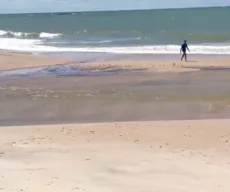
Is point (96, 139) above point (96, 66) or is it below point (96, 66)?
below

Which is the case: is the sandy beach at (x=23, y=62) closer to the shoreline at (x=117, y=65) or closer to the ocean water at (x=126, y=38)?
the shoreline at (x=117, y=65)

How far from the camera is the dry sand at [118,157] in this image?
6.93 meters

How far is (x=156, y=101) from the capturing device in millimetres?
14594

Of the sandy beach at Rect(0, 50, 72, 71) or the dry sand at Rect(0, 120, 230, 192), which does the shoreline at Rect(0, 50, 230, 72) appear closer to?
the sandy beach at Rect(0, 50, 72, 71)

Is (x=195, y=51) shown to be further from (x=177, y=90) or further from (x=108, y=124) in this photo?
(x=108, y=124)

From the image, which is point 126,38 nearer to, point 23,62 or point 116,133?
point 23,62

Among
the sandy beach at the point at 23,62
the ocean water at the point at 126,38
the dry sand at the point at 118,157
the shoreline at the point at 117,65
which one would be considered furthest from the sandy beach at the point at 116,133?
the ocean water at the point at 126,38

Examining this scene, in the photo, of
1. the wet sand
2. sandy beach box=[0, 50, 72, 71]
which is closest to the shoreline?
sandy beach box=[0, 50, 72, 71]

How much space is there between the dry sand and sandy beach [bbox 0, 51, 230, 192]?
0.05 feet

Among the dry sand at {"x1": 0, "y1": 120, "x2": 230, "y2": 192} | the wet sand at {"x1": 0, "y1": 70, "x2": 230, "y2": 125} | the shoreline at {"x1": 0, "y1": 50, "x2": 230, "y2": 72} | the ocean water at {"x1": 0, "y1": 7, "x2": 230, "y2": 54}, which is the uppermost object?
the ocean water at {"x1": 0, "y1": 7, "x2": 230, "y2": 54}

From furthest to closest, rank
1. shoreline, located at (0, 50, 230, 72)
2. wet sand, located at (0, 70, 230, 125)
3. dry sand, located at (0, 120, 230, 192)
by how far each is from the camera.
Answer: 1. shoreline, located at (0, 50, 230, 72)
2. wet sand, located at (0, 70, 230, 125)
3. dry sand, located at (0, 120, 230, 192)

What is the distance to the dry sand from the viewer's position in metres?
6.93

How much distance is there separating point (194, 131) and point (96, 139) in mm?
2012

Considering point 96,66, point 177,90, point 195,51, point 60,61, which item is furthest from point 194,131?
point 195,51
